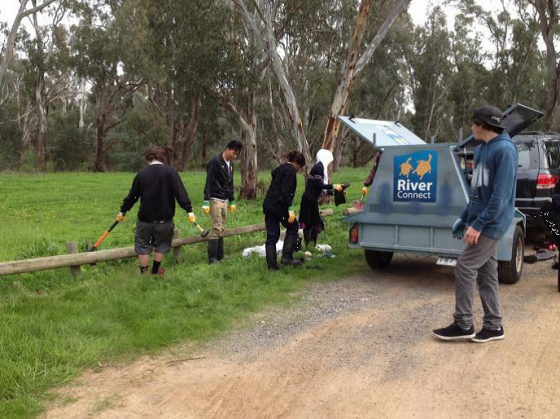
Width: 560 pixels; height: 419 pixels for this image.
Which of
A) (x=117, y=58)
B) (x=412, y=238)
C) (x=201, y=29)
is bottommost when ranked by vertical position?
(x=412, y=238)

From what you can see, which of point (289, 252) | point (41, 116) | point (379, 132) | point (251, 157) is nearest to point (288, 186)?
point (289, 252)

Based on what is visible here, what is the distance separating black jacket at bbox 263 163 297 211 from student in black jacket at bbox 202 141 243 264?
91 cm

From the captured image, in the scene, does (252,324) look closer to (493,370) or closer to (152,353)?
(152,353)

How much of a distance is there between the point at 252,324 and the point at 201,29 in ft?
49.9

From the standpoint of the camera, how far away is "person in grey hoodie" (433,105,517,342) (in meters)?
4.50

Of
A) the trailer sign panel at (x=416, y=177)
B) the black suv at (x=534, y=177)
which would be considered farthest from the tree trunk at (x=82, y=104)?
the trailer sign panel at (x=416, y=177)

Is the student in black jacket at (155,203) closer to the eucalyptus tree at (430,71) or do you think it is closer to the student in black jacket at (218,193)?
the student in black jacket at (218,193)

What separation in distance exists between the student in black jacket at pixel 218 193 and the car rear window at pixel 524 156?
449 cm

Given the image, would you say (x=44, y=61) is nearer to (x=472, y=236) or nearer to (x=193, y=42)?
(x=193, y=42)

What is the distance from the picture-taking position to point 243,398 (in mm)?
3793

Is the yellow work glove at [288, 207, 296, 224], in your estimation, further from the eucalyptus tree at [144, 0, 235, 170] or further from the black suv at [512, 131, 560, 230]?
the eucalyptus tree at [144, 0, 235, 170]

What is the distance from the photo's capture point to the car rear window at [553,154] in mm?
8933

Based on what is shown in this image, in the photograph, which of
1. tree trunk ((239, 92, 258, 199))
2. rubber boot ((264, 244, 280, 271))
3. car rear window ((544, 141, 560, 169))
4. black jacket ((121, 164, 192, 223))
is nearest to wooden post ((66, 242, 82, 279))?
black jacket ((121, 164, 192, 223))

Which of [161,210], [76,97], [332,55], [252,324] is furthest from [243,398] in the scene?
[76,97]
